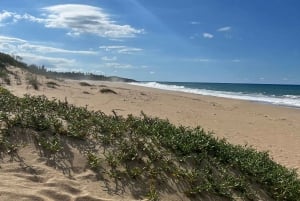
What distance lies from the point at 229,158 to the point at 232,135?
534cm

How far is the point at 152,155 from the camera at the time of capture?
5.27 meters

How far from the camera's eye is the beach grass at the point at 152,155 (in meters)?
4.95

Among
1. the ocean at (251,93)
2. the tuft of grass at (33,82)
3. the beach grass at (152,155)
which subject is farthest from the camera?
the ocean at (251,93)

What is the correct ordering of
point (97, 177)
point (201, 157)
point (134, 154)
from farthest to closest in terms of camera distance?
point (201, 157) < point (134, 154) < point (97, 177)

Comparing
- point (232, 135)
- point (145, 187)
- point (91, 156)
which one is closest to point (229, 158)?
point (145, 187)

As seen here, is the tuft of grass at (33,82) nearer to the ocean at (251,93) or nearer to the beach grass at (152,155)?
the beach grass at (152,155)

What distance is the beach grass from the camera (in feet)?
16.2

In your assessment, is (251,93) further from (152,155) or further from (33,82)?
(152,155)

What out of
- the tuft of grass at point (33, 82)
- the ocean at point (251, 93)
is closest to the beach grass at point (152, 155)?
the tuft of grass at point (33, 82)

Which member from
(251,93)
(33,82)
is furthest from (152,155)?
(251,93)

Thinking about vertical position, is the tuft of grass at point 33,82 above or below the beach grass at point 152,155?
above

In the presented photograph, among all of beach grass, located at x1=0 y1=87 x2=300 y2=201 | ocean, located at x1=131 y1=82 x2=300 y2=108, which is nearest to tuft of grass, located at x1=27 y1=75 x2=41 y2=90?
beach grass, located at x1=0 y1=87 x2=300 y2=201

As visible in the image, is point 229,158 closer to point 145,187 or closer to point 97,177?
point 145,187

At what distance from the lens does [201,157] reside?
18.1 ft
